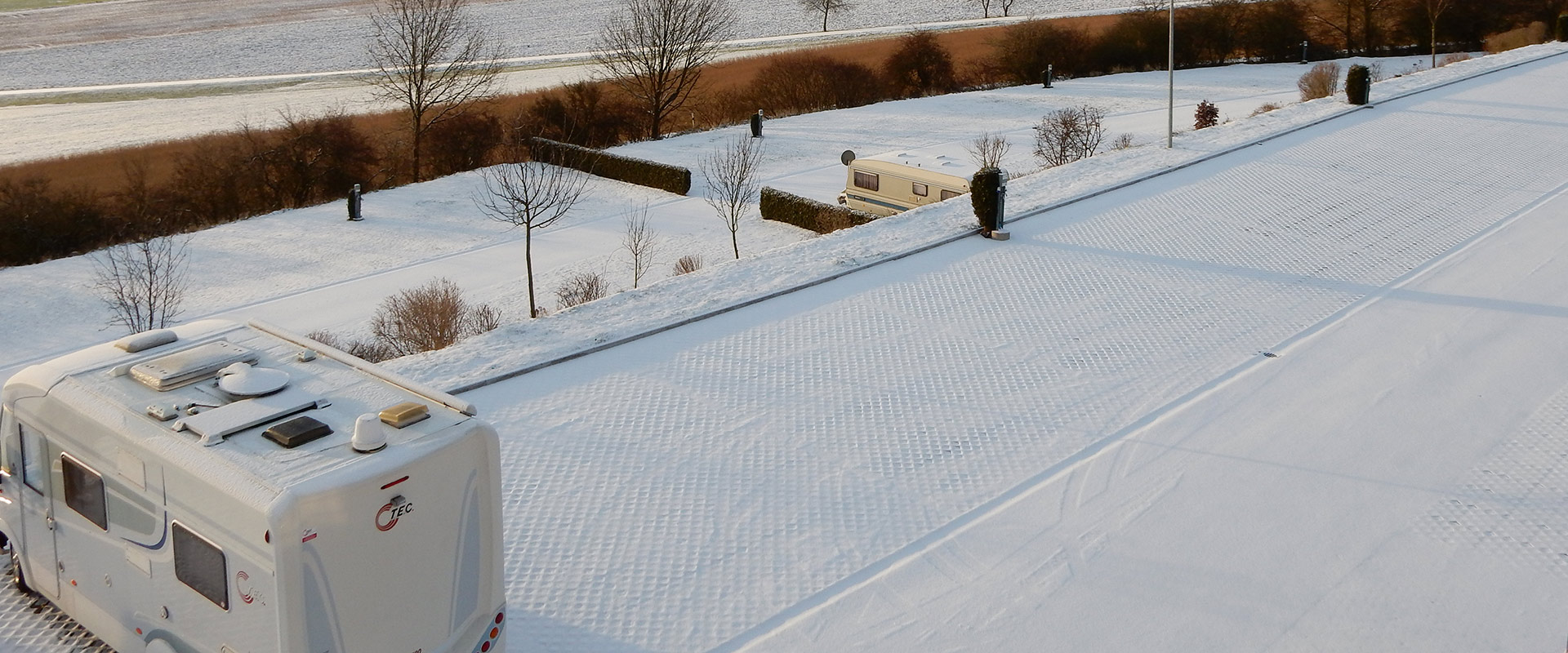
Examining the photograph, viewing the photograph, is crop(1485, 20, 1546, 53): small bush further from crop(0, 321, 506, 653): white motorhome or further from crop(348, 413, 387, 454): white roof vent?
crop(348, 413, 387, 454): white roof vent

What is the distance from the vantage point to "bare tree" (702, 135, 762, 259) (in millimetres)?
20953

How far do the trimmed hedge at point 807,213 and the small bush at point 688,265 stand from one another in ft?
9.18

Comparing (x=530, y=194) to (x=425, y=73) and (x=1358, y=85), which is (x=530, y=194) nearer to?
(x=425, y=73)

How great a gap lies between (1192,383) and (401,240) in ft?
55.2

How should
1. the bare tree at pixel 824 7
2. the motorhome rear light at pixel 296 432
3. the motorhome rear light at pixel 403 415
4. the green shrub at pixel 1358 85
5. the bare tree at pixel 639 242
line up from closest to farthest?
the motorhome rear light at pixel 296 432, the motorhome rear light at pixel 403 415, the bare tree at pixel 639 242, the green shrub at pixel 1358 85, the bare tree at pixel 824 7

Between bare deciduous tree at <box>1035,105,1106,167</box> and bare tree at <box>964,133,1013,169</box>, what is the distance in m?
0.76

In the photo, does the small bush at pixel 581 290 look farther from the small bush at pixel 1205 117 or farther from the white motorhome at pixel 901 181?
the small bush at pixel 1205 117

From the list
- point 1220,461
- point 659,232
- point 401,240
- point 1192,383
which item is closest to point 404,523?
point 1220,461

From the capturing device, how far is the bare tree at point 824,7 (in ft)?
199

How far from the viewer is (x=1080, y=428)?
998 centimetres

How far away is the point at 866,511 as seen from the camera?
868 centimetres

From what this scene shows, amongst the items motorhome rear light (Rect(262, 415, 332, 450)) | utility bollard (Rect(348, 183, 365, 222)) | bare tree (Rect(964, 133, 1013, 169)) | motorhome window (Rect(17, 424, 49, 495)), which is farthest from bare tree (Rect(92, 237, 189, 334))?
bare tree (Rect(964, 133, 1013, 169))

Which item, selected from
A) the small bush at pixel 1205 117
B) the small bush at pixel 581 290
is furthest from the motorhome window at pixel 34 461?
the small bush at pixel 1205 117

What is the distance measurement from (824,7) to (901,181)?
4248 centimetres
